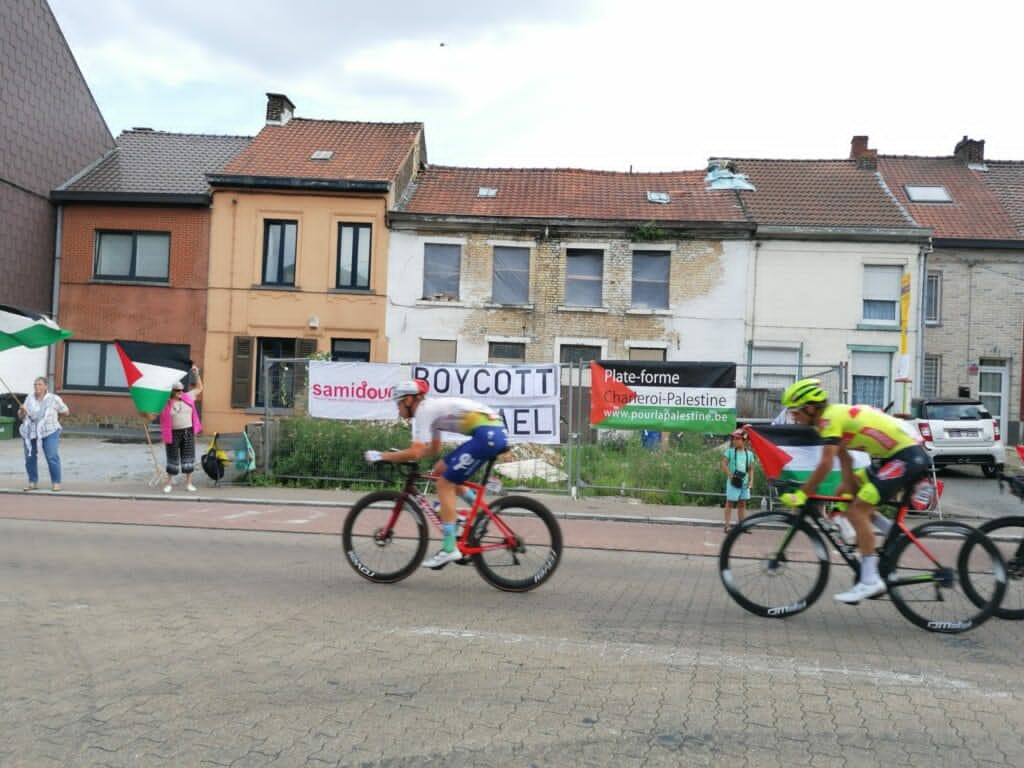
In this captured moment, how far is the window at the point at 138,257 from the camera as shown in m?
26.3

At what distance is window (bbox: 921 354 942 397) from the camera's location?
26734mm

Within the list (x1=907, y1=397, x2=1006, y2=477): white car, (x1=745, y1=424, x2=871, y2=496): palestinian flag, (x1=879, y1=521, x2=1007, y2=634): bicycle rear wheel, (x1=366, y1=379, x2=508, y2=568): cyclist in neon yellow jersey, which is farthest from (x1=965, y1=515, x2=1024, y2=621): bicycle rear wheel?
(x1=907, y1=397, x2=1006, y2=477): white car

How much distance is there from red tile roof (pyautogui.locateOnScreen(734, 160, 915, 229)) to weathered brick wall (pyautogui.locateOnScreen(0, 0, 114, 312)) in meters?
21.1

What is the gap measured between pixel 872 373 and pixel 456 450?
21.2m

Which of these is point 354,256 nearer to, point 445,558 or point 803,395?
point 445,558

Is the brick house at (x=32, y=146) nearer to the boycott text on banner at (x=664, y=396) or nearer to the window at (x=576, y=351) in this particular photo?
the window at (x=576, y=351)

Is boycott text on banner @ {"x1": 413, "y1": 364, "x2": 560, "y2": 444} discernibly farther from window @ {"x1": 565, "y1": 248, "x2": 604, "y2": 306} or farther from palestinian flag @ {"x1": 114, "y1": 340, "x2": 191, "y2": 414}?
window @ {"x1": 565, "y1": 248, "x2": 604, "y2": 306}

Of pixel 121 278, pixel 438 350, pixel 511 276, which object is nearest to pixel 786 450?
pixel 511 276

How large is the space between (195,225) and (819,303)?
18573 mm

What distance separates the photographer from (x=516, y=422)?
45.2 feet

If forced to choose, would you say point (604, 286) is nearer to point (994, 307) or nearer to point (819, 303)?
point (819, 303)

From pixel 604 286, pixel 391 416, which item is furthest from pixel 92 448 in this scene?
pixel 604 286

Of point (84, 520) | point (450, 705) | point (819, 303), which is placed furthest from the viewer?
point (819, 303)

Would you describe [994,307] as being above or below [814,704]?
above
